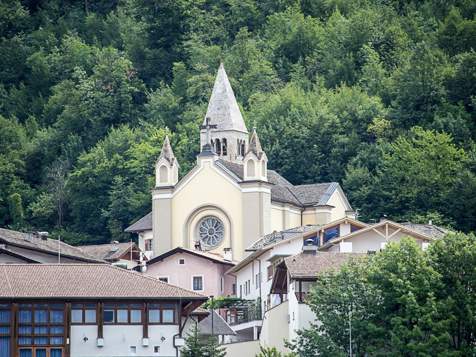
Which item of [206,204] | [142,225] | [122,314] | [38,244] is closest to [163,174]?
[206,204]

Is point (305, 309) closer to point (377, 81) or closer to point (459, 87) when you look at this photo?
point (459, 87)

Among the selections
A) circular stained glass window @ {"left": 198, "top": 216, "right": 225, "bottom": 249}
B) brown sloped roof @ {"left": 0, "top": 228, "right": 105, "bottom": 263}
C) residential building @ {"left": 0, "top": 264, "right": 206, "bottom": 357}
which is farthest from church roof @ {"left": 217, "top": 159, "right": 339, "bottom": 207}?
residential building @ {"left": 0, "top": 264, "right": 206, "bottom": 357}

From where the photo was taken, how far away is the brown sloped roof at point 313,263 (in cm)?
10669

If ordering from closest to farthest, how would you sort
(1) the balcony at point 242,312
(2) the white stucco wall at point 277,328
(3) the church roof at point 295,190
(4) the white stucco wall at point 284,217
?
(2) the white stucco wall at point 277,328 → (1) the balcony at point 242,312 → (4) the white stucco wall at point 284,217 → (3) the church roof at point 295,190

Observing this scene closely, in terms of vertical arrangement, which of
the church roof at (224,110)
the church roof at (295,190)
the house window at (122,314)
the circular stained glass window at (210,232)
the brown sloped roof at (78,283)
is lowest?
the house window at (122,314)

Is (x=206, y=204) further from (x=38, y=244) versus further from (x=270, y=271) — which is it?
(x=38, y=244)

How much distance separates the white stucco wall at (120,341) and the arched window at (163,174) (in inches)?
2096

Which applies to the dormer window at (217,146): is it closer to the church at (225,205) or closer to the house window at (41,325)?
the church at (225,205)

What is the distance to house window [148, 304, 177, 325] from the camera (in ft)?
325

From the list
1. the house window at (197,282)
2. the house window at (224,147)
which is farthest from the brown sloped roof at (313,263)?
the house window at (224,147)

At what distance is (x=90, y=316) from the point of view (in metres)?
98.5

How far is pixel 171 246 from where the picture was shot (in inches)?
5901

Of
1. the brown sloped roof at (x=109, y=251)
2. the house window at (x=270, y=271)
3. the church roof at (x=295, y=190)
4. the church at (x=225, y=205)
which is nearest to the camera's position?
the house window at (x=270, y=271)

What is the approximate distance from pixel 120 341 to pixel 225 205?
51452 millimetres
